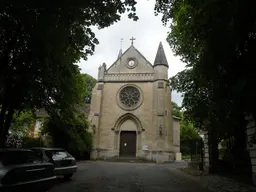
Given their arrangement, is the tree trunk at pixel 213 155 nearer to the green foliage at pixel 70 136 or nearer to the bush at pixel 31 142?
the green foliage at pixel 70 136

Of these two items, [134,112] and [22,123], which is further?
[134,112]

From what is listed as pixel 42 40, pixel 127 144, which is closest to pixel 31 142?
pixel 127 144

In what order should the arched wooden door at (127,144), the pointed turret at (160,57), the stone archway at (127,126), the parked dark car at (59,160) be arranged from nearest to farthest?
the parked dark car at (59,160)
the arched wooden door at (127,144)
the stone archway at (127,126)
the pointed turret at (160,57)

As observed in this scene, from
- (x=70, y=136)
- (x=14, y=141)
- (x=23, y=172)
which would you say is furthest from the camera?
(x=70, y=136)

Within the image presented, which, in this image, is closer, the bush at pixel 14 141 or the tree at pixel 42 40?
the tree at pixel 42 40

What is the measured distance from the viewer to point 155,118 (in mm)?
31969

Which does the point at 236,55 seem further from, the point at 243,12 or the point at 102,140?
the point at 102,140

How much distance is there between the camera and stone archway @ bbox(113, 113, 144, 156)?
32.6m

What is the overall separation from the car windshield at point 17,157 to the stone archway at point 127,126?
25.8 m

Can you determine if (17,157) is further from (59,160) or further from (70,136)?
(70,136)

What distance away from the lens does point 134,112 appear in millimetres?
33406

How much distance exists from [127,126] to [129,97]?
13.0ft

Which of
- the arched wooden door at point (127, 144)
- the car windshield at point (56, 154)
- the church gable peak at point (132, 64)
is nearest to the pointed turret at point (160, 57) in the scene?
the church gable peak at point (132, 64)

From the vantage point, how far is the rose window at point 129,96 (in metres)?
34.1
